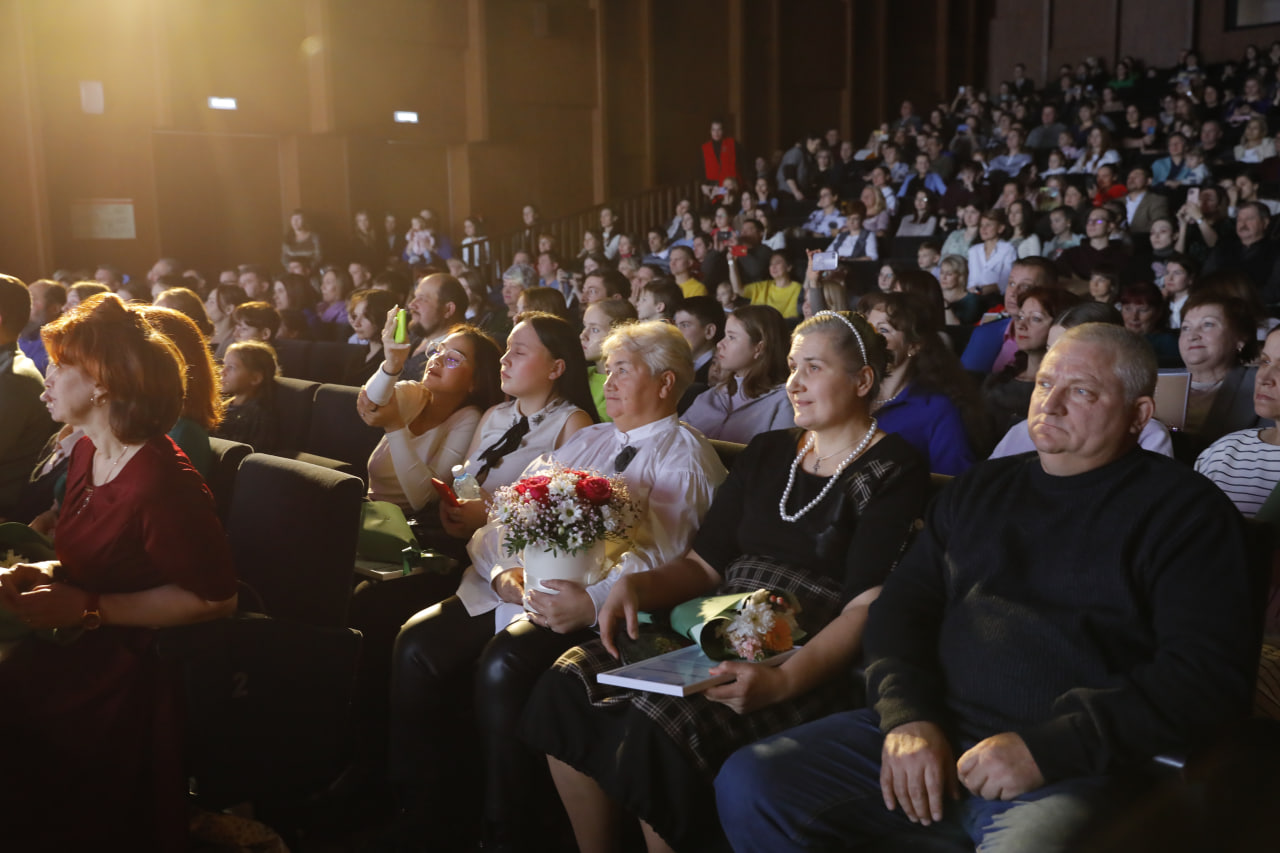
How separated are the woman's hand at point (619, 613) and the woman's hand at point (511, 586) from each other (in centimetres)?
32

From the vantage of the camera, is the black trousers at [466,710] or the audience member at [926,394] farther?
the audience member at [926,394]

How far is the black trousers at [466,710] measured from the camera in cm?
224

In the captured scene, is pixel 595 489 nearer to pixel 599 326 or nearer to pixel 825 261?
pixel 599 326

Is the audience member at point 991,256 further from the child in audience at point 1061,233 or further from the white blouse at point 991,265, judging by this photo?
the child in audience at point 1061,233

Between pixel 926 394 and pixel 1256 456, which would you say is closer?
pixel 1256 456

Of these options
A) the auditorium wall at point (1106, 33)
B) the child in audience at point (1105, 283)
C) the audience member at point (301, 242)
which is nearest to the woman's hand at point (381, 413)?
the child in audience at point (1105, 283)

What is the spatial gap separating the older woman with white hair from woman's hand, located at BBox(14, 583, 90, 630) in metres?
0.70

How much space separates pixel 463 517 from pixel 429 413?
2.20 feet

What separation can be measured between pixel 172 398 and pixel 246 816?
1.02 metres

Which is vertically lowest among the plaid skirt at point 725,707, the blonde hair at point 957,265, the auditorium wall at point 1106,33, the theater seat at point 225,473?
the plaid skirt at point 725,707

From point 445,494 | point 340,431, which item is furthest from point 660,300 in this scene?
point 445,494

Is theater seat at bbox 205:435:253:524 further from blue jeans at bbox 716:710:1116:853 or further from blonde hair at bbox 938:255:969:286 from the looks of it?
blonde hair at bbox 938:255:969:286

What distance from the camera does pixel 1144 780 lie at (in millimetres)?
1591

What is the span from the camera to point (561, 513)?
7.10 ft
